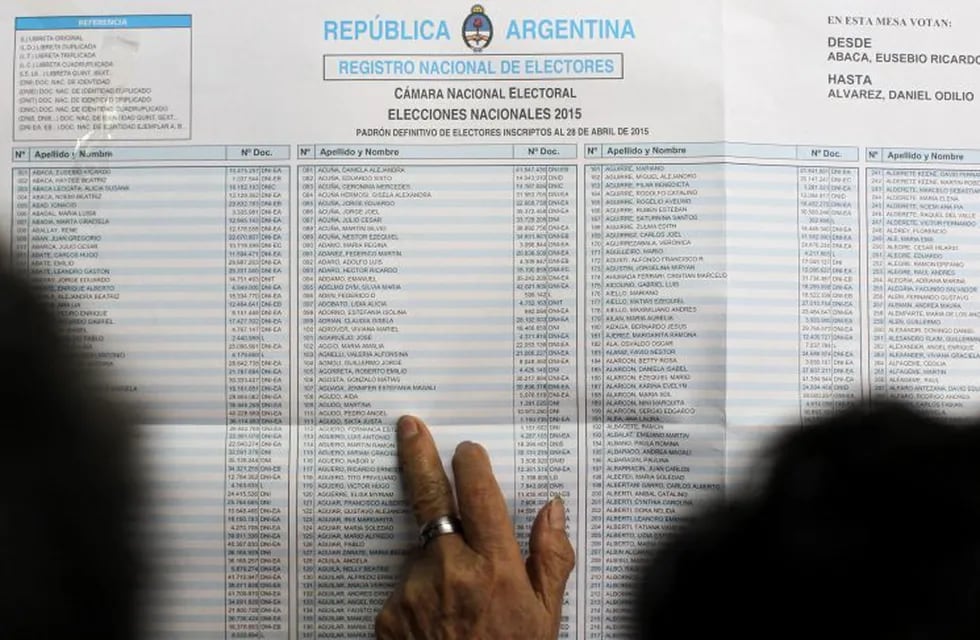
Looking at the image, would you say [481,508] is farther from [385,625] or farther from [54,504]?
[54,504]

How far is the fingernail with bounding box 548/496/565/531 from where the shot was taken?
0.50 metres

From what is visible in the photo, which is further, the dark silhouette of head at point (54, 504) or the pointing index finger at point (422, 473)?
the pointing index finger at point (422, 473)

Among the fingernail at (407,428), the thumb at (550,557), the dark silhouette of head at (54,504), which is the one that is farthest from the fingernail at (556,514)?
the dark silhouette of head at (54,504)

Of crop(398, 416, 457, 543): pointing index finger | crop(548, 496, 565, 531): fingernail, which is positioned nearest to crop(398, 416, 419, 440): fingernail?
crop(398, 416, 457, 543): pointing index finger

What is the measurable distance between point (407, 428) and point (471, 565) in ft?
0.31

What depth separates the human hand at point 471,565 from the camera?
47 centimetres

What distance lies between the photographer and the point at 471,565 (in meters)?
0.47

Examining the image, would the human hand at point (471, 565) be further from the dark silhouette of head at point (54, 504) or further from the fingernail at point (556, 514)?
the dark silhouette of head at point (54, 504)

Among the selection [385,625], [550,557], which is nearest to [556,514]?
[550,557]

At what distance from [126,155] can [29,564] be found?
0.95ft

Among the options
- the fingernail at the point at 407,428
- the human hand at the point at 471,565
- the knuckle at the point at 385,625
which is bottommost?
the knuckle at the point at 385,625

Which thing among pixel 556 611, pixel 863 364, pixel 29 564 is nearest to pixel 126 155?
pixel 29 564

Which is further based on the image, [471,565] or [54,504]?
[471,565]

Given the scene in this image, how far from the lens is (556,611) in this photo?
1.61ft
